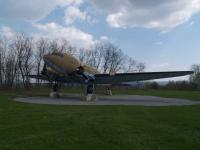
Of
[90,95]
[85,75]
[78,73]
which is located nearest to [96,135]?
[90,95]

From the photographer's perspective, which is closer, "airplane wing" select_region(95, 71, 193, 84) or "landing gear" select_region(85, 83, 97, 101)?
"landing gear" select_region(85, 83, 97, 101)

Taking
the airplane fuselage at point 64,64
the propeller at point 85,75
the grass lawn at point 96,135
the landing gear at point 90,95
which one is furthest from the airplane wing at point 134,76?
the grass lawn at point 96,135

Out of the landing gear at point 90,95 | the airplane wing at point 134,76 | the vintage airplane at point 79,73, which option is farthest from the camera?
the vintage airplane at point 79,73

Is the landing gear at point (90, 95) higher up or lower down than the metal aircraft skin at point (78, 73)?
lower down

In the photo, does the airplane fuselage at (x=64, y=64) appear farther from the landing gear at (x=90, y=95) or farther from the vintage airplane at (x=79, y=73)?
the landing gear at (x=90, y=95)

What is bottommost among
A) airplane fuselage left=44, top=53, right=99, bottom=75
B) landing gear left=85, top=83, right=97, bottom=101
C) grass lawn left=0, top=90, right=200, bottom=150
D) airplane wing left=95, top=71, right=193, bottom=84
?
grass lawn left=0, top=90, right=200, bottom=150

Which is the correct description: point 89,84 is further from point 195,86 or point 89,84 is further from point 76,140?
point 195,86

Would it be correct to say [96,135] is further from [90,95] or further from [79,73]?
[79,73]

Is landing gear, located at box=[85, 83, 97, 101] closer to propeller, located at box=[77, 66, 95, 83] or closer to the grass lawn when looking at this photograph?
propeller, located at box=[77, 66, 95, 83]

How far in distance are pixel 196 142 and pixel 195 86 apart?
246ft

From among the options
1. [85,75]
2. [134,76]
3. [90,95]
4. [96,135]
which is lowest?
[96,135]

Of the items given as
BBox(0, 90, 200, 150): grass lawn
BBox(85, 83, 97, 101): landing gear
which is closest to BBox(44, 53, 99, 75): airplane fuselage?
BBox(85, 83, 97, 101): landing gear

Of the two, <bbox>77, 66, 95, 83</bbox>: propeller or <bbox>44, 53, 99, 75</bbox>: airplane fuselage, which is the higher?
<bbox>44, 53, 99, 75</bbox>: airplane fuselage

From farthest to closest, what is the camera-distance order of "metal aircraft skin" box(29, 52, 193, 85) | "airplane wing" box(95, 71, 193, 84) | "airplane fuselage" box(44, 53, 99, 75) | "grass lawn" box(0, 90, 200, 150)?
1. "airplane fuselage" box(44, 53, 99, 75)
2. "metal aircraft skin" box(29, 52, 193, 85)
3. "airplane wing" box(95, 71, 193, 84)
4. "grass lawn" box(0, 90, 200, 150)
